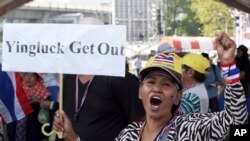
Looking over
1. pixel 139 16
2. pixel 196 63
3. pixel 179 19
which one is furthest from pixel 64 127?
pixel 139 16

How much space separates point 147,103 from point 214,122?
33cm

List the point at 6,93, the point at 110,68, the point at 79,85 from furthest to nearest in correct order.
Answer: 1. the point at 6,93
2. the point at 79,85
3. the point at 110,68

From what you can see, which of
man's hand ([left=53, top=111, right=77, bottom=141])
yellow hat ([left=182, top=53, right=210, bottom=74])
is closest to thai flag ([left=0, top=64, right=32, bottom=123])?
yellow hat ([left=182, top=53, right=210, bottom=74])

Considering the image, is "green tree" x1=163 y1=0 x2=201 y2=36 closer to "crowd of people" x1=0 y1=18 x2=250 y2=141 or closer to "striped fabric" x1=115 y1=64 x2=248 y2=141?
"crowd of people" x1=0 y1=18 x2=250 y2=141

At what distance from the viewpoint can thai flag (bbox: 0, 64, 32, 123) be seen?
5.61 m

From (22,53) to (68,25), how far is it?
344mm

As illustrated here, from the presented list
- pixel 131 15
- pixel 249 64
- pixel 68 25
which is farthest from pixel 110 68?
pixel 131 15

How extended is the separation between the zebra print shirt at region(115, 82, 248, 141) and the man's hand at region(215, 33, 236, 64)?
125mm

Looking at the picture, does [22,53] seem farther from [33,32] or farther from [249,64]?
[249,64]

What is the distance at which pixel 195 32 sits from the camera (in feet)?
261

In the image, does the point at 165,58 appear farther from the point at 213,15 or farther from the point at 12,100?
the point at 213,15

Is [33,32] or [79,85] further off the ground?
[33,32]

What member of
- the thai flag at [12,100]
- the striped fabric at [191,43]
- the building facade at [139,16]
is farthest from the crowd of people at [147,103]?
the building facade at [139,16]

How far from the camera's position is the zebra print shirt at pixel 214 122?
103 inches
